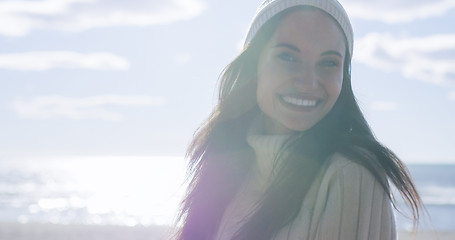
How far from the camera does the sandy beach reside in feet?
44.1

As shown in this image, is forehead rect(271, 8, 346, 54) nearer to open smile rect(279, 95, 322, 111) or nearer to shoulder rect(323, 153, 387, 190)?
open smile rect(279, 95, 322, 111)

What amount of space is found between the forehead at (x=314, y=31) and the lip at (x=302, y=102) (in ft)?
0.50

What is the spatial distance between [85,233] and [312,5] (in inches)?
495

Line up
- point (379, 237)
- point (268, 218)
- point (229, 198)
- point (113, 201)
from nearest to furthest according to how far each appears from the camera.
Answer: point (379, 237), point (268, 218), point (229, 198), point (113, 201)

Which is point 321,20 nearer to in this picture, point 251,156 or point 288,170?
point 288,170

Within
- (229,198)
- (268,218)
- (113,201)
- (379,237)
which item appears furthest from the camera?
(113,201)

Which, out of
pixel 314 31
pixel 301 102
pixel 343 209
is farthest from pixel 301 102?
pixel 343 209

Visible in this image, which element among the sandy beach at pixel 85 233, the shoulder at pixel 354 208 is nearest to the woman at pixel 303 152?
the shoulder at pixel 354 208

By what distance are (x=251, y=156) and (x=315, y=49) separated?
0.63 metres

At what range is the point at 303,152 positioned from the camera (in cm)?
218

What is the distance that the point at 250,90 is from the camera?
2.63 m

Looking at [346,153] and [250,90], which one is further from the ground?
[250,90]

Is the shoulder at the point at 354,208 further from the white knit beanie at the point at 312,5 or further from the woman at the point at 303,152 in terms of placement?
the white knit beanie at the point at 312,5

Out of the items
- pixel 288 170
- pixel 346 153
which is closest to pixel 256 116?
pixel 288 170
